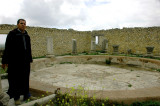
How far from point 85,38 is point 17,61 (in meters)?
14.9

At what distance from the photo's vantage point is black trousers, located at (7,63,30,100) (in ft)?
7.77

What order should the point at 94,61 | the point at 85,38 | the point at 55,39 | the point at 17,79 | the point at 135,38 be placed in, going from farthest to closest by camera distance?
the point at 85,38 < the point at 55,39 < the point at 135,38 < the point at 94,61 < the point at 17,79

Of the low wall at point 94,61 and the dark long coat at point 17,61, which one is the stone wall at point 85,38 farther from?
the dark long coat at point 17,61

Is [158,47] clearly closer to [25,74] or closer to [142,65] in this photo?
[142,65]

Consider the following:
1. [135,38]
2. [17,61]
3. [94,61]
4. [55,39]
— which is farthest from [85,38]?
[17,61]

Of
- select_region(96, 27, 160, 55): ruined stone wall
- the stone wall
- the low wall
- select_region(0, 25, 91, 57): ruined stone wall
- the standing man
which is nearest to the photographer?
the standing man

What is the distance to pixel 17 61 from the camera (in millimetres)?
2428

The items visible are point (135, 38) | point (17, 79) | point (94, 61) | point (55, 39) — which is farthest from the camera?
point (55, 39)

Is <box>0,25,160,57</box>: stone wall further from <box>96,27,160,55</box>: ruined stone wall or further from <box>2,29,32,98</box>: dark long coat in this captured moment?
<box>2,29,32,98</box>: dark long coat

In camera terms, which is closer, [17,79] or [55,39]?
[17,79]

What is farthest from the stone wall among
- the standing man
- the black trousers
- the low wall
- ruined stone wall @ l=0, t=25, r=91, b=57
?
the black trousers

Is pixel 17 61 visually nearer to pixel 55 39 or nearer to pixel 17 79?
pixel 17 79

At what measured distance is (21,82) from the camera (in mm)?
2482

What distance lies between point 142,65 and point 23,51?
704 centimetres
